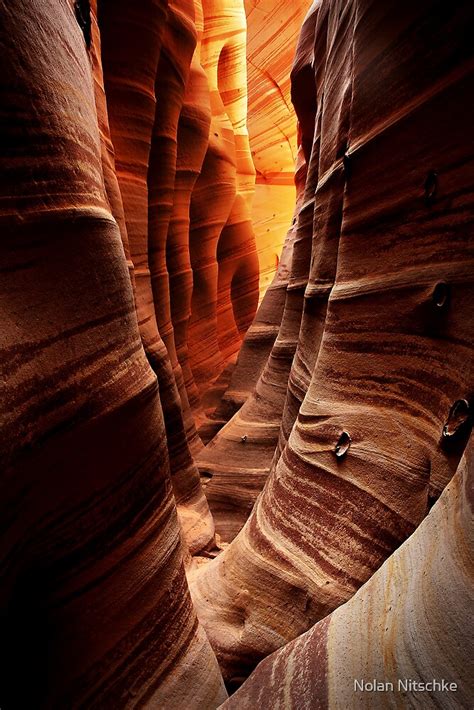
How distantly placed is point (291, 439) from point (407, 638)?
943 mm

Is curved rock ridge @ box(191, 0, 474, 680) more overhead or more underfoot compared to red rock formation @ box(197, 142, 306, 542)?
more overhead

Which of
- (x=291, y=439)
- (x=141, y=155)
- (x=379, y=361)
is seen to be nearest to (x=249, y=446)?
(x=291, y=439)

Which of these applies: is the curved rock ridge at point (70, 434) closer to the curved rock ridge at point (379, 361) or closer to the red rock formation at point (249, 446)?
the curved rock ridge at point (379, 361)

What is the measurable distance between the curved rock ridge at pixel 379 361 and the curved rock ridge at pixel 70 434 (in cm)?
35

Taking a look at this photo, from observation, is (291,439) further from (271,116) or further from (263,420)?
(271,116)

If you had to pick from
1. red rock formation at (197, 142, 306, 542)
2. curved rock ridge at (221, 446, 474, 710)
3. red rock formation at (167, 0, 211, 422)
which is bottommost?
red rock formation at (197, 142, 306, 542)

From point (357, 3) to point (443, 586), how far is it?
182cm

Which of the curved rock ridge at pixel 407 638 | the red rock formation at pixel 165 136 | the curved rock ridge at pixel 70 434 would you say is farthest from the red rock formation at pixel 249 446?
the curved rock ridge at pixel 407 638

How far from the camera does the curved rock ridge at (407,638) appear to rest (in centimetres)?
80

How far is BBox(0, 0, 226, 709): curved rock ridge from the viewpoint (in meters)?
0.98

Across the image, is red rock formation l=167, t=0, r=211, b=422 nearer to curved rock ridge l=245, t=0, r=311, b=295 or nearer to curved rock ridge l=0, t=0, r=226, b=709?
curved rock ridge l=0, t=0, r=226, b=709

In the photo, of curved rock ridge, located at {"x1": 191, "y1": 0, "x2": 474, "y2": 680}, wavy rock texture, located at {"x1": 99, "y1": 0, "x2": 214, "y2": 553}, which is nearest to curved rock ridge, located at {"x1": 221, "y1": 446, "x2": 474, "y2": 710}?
curved rock ridge, located at {"x1": 191, "y1": 0, "x2": 474, "y2": 680}

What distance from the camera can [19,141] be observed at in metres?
1.00

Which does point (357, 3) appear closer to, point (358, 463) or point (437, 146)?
point (437, 146)
